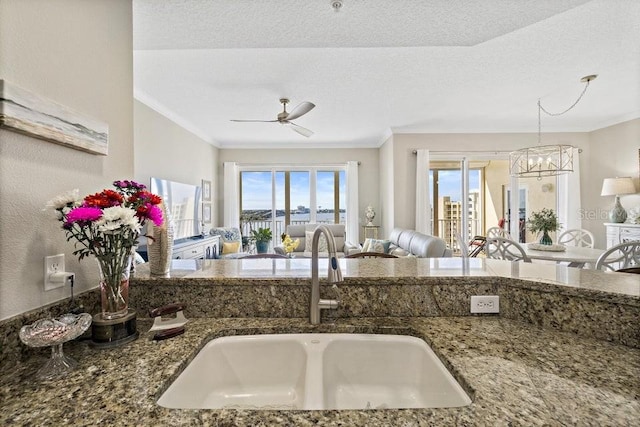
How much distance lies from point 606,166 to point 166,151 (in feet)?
22.6

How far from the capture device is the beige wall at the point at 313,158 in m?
6.13

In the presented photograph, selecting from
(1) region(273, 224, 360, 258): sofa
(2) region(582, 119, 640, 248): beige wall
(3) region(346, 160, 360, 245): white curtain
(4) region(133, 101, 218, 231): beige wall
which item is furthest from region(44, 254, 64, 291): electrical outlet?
(2) region(582, 119, 640, 248): beige wall

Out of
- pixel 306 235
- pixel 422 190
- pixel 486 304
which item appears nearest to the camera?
pixel 486 304

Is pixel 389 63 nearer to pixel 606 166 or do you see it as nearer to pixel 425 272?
pixel 425 272

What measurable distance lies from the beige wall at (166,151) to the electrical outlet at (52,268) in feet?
8.62

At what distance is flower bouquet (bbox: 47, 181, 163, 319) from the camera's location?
81cm

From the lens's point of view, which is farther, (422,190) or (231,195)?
(231,195)

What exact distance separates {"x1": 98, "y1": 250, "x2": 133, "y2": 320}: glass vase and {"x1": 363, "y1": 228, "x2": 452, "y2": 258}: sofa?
2807mm

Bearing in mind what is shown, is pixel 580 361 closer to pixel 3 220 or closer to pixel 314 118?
pixel 3 220

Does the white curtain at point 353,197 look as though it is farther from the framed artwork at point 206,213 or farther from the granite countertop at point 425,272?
the granite countertop at point 425,272

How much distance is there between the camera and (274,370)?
3.25ft

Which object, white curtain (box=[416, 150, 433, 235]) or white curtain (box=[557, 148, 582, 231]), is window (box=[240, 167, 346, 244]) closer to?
white curtain (box=[416, 150, 433, 235])

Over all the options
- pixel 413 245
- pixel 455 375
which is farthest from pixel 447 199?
pixel 455 375

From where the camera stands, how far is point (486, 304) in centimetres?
108
